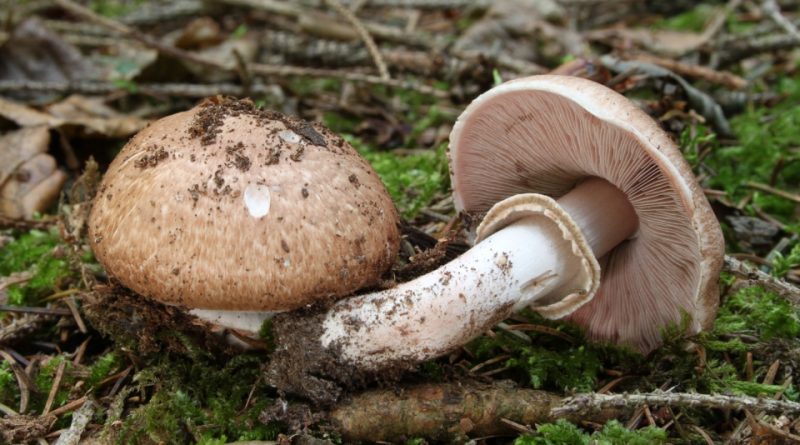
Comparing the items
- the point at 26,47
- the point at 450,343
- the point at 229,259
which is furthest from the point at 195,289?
the point at 26,47

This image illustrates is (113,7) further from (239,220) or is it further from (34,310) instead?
(239,220)

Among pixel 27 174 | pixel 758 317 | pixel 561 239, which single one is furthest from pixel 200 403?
pixel 758 317

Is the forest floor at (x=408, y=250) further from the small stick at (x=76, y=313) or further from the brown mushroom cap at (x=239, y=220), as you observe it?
the brown mushroom cap at (x=239, y=220)

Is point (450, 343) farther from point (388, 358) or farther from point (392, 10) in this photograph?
point (392, 10)

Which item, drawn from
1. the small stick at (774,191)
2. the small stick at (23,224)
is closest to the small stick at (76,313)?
Result: the small stick at (23,224)

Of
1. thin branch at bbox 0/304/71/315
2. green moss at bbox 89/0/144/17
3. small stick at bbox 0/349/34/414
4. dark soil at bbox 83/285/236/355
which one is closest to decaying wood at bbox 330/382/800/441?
dark soil at bbox 83/285/236/355
